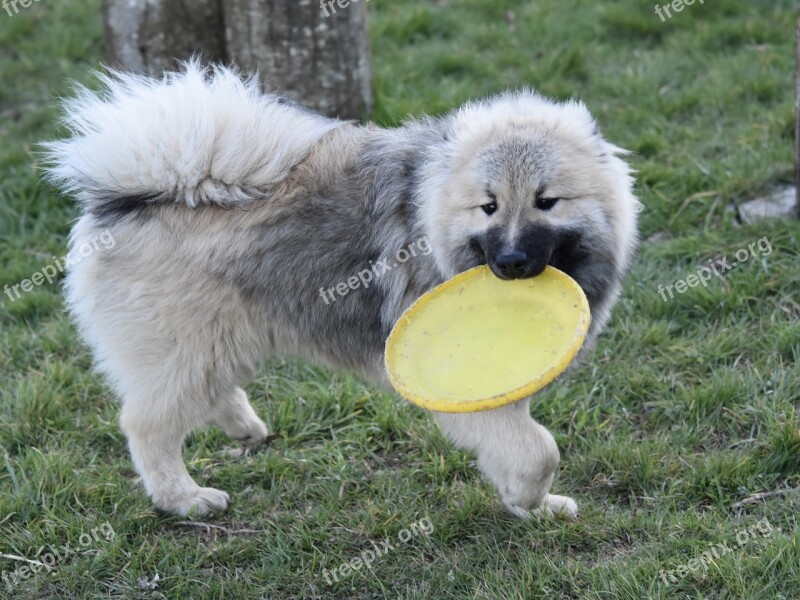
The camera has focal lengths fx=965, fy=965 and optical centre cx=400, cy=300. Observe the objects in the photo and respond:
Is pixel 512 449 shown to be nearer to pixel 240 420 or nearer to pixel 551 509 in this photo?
pixel 551 509

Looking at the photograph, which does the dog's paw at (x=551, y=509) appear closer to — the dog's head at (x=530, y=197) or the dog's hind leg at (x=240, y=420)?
the dog's head at (x=530, y=197)

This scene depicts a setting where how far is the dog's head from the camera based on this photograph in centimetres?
316

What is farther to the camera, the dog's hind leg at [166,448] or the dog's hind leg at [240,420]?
the dog's hind leg at [240,420]

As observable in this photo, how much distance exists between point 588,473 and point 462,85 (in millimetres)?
3274

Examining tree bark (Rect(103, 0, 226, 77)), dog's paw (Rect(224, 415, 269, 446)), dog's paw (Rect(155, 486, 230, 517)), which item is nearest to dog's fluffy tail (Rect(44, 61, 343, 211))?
dog's paw (Rect(224, 415, 269, 446))

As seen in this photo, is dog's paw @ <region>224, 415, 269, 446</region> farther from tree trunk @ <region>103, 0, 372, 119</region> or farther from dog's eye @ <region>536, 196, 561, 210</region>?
tree trunk @ <region>103, 0, 372, 119</region>

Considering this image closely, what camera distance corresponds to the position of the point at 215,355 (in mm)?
3588

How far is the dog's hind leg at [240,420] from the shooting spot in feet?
13.3

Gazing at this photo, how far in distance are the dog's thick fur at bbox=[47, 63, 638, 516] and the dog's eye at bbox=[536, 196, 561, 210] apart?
171 mm

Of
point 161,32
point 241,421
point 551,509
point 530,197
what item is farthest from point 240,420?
point 161,32

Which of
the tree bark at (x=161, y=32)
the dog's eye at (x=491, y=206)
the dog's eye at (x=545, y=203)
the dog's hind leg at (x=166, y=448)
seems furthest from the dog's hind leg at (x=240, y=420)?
the tree bark at (x=161, y=32)

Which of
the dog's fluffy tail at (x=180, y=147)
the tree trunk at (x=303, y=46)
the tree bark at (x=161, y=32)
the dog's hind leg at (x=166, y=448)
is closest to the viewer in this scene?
the dog's fluffy tail at (x=180, y=147)

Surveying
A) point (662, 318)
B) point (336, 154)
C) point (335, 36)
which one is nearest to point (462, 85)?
point (335, 36)

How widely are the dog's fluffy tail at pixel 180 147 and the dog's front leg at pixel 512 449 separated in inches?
45.4
